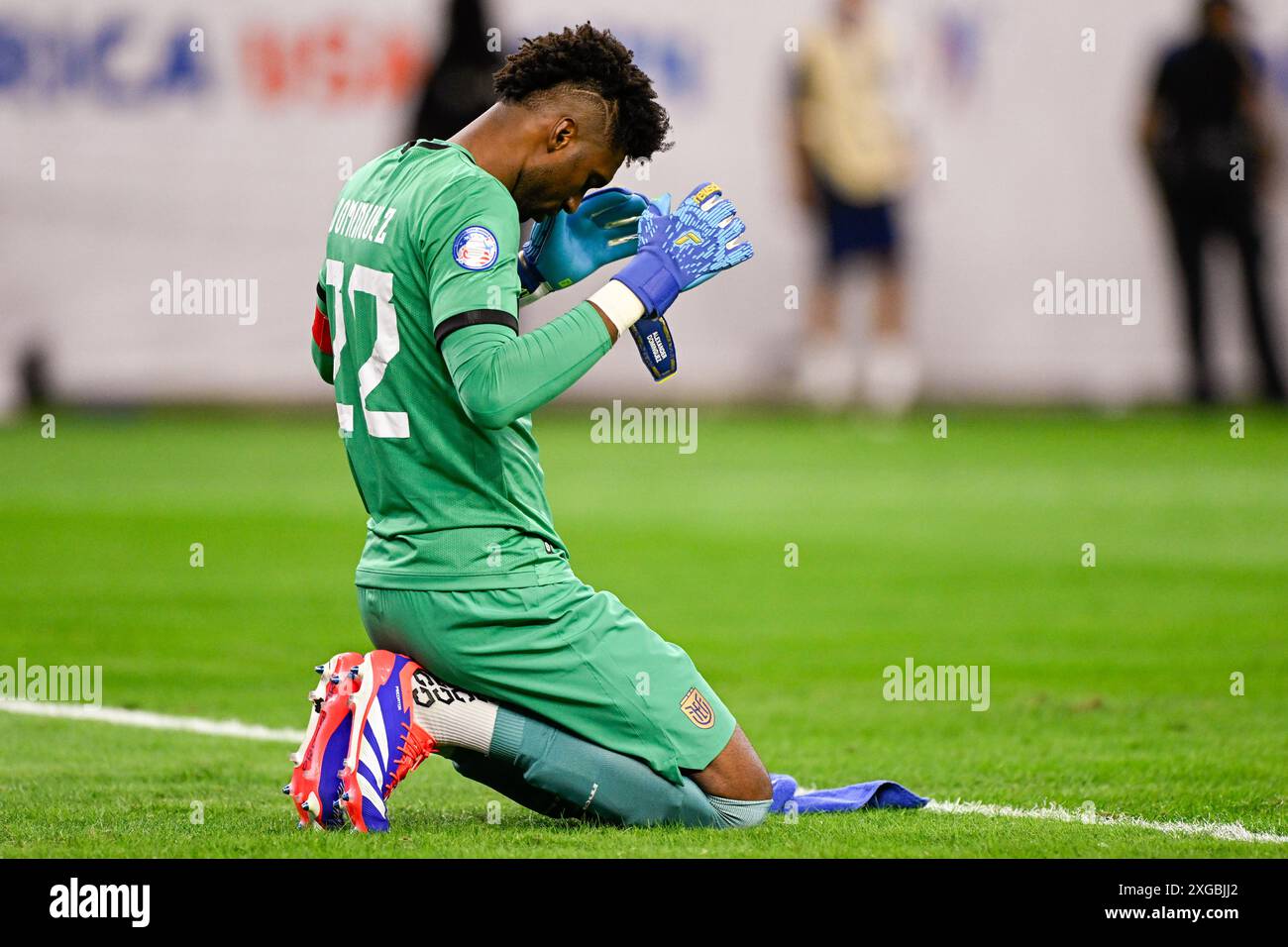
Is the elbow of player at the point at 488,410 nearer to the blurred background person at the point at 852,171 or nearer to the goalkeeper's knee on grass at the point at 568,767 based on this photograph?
the goalkeeper's knee on grass at the point at 568,767

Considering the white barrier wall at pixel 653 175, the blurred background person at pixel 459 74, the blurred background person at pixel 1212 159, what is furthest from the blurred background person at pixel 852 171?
the blurred background person at pixel 459 74

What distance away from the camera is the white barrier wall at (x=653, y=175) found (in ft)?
70.9

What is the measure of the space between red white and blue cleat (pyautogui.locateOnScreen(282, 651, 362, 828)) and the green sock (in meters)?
0.42

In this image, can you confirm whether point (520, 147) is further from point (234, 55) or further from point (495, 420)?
point (234, 55)

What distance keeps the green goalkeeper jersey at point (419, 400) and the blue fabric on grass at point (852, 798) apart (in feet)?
3.43

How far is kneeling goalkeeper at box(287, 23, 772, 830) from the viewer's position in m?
5.14

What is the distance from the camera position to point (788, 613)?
426 inches

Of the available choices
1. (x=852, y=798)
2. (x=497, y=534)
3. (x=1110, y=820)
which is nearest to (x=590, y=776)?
→ (x=497, y=534)

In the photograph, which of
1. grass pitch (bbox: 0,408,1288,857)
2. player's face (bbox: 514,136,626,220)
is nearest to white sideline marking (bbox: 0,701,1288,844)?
grass pitch (bbox: 0,408,1288,857)

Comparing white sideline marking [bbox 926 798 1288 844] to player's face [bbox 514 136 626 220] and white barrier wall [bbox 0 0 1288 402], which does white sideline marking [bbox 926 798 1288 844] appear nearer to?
player's face [bbox 514 136 626 220]

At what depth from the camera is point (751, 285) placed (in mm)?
22344

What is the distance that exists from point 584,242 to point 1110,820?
2299 millimetres

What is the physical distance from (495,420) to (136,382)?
17585mm

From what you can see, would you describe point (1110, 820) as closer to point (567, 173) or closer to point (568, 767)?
point (568, 767)
